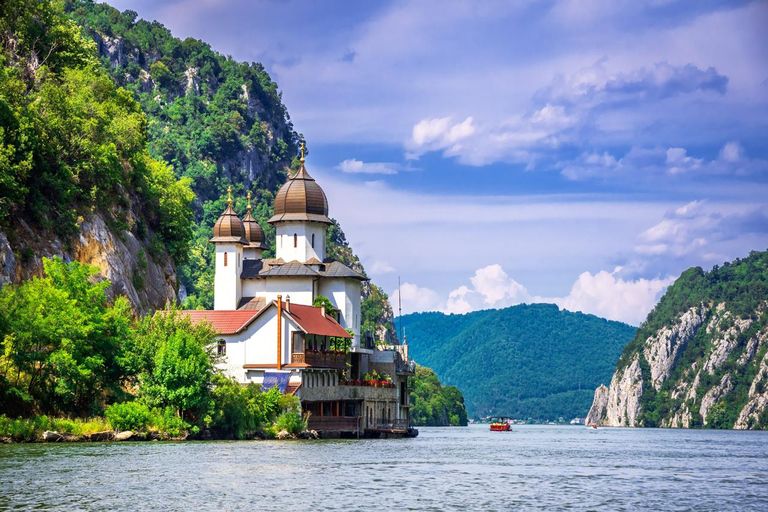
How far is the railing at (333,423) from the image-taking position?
93.8 metres

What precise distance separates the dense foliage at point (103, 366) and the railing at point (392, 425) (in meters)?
21.0

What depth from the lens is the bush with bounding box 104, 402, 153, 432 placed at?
74.2 metres

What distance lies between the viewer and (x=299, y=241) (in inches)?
4222

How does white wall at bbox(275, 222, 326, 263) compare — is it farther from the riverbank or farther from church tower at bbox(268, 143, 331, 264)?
the riverbank

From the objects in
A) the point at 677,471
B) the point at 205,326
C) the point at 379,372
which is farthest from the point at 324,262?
the point at 677,471

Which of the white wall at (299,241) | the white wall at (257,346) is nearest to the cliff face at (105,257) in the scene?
the white wall at (257,346)

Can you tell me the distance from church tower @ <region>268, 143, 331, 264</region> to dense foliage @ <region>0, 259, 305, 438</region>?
71.5 feet

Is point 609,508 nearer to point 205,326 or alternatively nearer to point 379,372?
point 205,326

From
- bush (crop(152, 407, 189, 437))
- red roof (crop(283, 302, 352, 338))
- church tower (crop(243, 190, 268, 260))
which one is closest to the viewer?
bush (crop(152, 407, 189, 437))

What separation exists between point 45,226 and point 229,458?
3148 centimetres

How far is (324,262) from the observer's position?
355 ft

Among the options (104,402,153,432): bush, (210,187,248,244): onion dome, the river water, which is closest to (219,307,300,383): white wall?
(210,187,248,244): onion dome

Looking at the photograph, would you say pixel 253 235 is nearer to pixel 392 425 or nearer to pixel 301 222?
pixel 301 222

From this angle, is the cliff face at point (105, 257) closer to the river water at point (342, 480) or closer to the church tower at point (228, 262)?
the church tower at point (228, 262)
